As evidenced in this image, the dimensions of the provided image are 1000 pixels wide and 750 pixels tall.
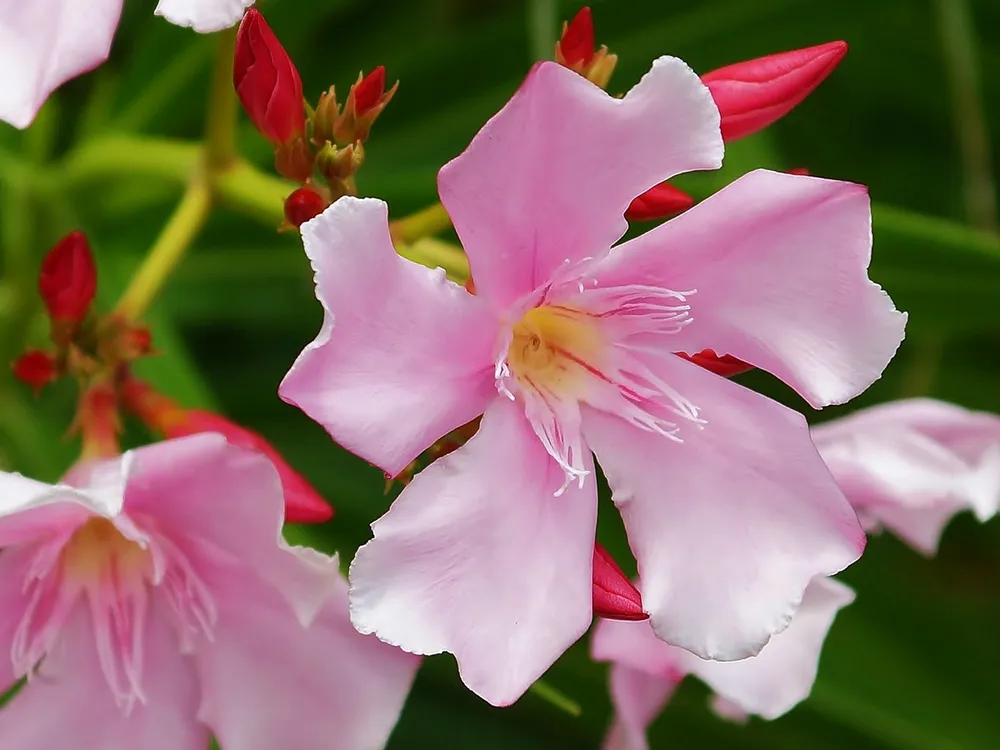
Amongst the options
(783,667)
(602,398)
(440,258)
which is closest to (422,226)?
(440,258)

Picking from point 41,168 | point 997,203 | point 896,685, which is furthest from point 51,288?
point 997,203

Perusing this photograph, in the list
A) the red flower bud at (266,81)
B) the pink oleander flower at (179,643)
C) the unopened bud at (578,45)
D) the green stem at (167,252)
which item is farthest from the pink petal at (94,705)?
the unopened bud at (578,45)

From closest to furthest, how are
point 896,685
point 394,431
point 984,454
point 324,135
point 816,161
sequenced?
point 394,431 < point 324,135 < point 984,454 < point 896,685 < point 816,161

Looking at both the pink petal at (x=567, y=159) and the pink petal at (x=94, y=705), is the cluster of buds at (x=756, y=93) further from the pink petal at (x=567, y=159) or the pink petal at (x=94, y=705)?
the pink petal at (x=94, y=705)

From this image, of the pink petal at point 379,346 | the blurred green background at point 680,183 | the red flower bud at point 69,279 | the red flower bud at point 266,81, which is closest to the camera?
the pink petal at point 379,346

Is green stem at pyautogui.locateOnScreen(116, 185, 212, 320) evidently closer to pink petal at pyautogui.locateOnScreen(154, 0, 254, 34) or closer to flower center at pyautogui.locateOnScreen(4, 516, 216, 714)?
flower center at pyautogui.locateOnScreen(4, 516, 216, 714)

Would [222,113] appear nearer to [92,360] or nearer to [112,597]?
[92,360]

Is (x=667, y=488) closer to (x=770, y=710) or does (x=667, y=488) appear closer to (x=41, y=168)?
(x=770, y=710)
